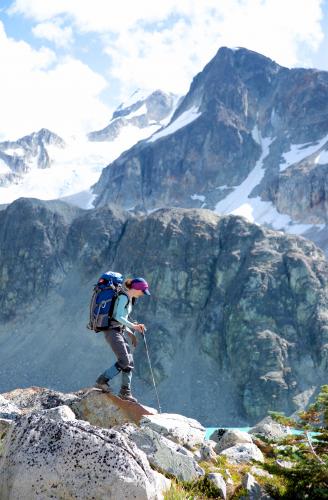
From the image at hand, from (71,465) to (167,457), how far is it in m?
2.13

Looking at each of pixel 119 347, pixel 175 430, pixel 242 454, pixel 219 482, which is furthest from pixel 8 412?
pixel 219 482

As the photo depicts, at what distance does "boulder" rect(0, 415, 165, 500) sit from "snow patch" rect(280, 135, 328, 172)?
455 feet

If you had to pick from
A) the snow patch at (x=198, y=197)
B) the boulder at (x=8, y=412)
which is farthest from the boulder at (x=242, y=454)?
the snow patch at (x=198, y=197)

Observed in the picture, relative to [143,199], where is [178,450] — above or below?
below

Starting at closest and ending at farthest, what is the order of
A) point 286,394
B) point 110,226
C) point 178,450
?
point 178,450
point 286,394
point 110,226

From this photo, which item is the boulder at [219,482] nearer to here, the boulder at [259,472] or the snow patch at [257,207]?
the boulder at [259,472]

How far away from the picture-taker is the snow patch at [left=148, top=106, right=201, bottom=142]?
171200mm

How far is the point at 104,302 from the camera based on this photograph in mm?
11555

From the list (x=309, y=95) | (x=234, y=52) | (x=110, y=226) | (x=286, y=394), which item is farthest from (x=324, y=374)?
(x=234, y=52)

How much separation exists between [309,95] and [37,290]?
98898 millimetres

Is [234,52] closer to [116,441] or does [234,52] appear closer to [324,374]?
[324,374]

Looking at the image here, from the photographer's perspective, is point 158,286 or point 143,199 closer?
point 158,286

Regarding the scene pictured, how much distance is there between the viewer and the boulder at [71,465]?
6891mm

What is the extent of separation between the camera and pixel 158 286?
90.6m
